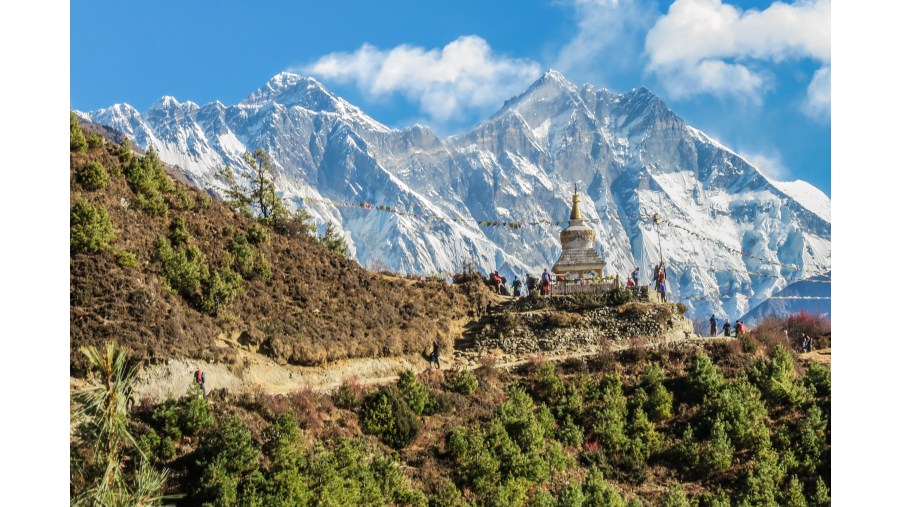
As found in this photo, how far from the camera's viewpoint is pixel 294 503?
23.1 m

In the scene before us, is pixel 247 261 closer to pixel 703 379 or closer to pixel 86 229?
pixel 86 229

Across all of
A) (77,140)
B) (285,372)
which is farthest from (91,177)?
(285,372)

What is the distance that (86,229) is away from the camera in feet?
105

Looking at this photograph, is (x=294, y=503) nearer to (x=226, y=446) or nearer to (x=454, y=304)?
(x=226, y=446)

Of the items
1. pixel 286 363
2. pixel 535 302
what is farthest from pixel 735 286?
pixel 286 363

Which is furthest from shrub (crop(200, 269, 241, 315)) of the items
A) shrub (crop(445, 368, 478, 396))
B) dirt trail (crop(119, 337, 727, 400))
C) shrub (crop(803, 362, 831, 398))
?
shrub (crop(803, 362, 831, 398))

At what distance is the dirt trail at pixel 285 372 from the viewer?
28109 mm

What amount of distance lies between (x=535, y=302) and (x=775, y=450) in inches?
626

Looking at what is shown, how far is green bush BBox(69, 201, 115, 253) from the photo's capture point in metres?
31.8

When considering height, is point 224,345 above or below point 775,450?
above

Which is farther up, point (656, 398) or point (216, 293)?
point (216, 293)

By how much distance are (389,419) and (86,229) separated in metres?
12.5

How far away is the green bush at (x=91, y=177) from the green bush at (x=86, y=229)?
3976 millimetres

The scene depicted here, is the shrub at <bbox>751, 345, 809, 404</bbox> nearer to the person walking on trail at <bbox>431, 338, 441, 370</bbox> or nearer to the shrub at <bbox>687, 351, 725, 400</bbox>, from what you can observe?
the shrub at <bbox>687, 351, 725, 400</bbox>
